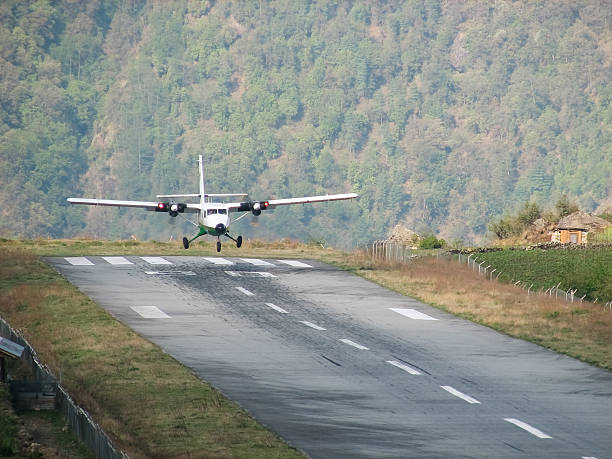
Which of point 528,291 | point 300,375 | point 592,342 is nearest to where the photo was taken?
point 300,375

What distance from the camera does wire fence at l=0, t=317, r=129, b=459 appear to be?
2825 cm

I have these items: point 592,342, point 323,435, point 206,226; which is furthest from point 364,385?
point 206,226

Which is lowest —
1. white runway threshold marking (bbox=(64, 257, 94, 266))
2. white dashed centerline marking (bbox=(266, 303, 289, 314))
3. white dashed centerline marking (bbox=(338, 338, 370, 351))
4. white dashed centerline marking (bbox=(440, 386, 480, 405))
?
white dashed centerline marking (bbox=(440, 386, 480, 405))

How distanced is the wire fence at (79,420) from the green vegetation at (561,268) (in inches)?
1307

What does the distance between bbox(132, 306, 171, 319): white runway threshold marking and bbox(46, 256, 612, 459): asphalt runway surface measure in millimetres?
268

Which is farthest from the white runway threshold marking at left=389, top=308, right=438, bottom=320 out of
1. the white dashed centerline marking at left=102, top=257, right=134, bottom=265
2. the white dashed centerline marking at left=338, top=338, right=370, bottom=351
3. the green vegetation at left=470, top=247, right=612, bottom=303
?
the white dashed centerline marking at left=102, top=257, right=134, bottom=265

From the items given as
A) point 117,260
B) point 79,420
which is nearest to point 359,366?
point 79,420

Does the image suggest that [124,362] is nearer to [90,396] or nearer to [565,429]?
[90,396]

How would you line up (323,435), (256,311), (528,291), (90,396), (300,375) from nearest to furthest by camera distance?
(323,435), (90,396), (300,375), (256,311), (528,291)

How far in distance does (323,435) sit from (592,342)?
20706 millimetres

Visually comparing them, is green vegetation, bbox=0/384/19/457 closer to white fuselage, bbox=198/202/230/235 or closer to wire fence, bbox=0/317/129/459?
wire fence, bbox=0/317/129/459

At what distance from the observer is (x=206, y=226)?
232 feet

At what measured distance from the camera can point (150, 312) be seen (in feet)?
185

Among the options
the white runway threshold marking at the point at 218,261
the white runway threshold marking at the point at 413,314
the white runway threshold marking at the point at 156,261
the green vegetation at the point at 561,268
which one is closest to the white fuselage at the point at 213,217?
the white runway threshold marking at the point at 218,261
